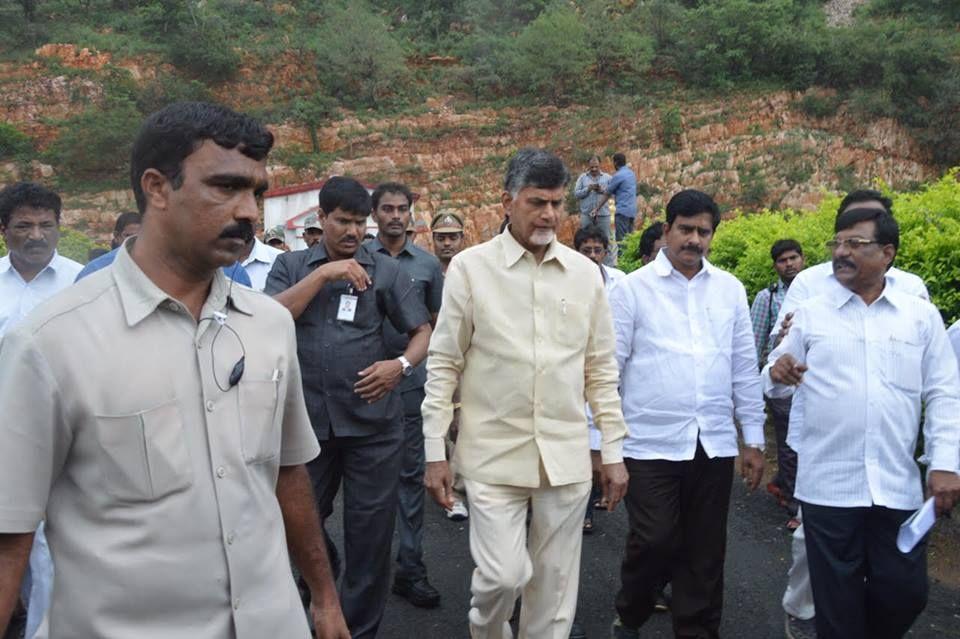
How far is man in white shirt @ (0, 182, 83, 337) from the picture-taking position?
168 inches

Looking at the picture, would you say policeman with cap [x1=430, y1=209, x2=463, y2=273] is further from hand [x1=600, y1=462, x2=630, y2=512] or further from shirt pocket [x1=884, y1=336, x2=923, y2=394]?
shirt pocket [x1=884, y1=336, x2=923, y2=394]

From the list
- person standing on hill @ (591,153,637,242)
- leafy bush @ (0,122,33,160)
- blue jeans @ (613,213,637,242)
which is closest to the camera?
person standing on hill @ (591,153,637,242)

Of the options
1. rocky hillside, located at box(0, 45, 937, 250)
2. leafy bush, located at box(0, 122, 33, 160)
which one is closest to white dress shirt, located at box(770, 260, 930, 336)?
rocky hillside, located at box(0, 45, 937, 250)

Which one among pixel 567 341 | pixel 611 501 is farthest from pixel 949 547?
pixel 567 341

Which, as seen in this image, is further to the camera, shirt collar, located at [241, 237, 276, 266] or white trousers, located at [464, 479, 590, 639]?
shirt collar, located at [241, 237, 276, 266]

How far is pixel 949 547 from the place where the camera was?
16.5ft

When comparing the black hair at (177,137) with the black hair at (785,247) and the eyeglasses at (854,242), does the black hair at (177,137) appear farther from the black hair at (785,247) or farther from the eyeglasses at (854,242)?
the black hair at (785,247)

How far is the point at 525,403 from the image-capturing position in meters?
3.27

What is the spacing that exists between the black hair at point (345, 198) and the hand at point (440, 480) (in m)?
1.36

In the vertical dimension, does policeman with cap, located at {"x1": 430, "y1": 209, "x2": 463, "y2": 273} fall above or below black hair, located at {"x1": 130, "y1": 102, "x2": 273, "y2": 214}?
below

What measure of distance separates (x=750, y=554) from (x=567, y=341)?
106 inches

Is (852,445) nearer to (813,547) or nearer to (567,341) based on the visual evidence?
(813,547)

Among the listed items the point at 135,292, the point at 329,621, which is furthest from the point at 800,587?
the point at 135,292

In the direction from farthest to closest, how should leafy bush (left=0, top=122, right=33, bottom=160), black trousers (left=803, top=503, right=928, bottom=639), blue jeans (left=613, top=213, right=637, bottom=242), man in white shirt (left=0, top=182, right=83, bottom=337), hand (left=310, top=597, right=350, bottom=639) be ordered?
1. leafy bush (left=0, top=122, right=33, bottom=160)
2. blue jeans (left=613, top=213, right=637, bottom=242)
3. man in white shirt (left=0, top=182, right=83, bottom=337)
4. black trousers (left=803, top=503, right=928, bottom=639)
5. hand (left=310, top=597, right=350, bottom=639)
